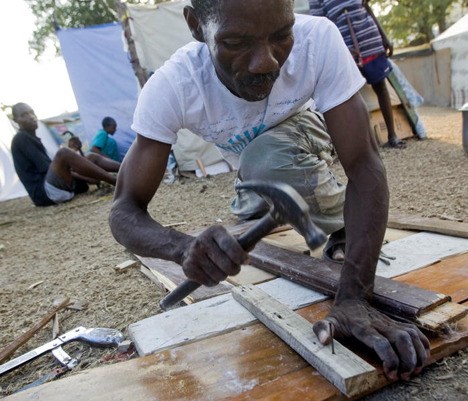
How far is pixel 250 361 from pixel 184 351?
23cm

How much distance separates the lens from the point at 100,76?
27.1ft

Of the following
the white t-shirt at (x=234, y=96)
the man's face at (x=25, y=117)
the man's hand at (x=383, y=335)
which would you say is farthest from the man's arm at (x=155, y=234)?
the man's face at (x=25, y=117)

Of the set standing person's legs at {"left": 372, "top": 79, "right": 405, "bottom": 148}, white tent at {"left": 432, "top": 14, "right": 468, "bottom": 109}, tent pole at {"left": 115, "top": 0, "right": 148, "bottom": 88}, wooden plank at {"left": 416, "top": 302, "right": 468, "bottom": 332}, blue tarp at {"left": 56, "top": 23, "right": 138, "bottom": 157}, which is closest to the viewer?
wooden plank at {"left": 416, "top": 302, "right": 468, "bottom": 332}

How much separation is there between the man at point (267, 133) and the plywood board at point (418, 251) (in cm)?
39

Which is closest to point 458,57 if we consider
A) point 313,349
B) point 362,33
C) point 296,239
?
point 362,33

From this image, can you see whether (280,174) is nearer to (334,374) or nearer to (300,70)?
(300,70)

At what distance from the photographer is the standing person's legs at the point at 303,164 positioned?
196cm

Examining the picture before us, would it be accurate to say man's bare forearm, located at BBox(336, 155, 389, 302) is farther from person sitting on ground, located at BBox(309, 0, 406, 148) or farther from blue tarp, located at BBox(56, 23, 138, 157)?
blue tarp, located at BBox(56, 23, 138, 157)

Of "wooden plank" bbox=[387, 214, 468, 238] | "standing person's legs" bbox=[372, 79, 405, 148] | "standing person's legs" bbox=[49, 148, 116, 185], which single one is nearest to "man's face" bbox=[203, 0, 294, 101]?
"wooden plank" bbox=[387, 214, 468, 238]

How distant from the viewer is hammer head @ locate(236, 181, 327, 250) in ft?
3.38

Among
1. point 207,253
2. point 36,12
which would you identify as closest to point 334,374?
point 207,253

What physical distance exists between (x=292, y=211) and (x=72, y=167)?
5.74 m

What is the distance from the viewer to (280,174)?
1.95 meters

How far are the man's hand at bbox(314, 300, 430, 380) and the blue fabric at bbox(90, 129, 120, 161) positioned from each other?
6.94 metres
